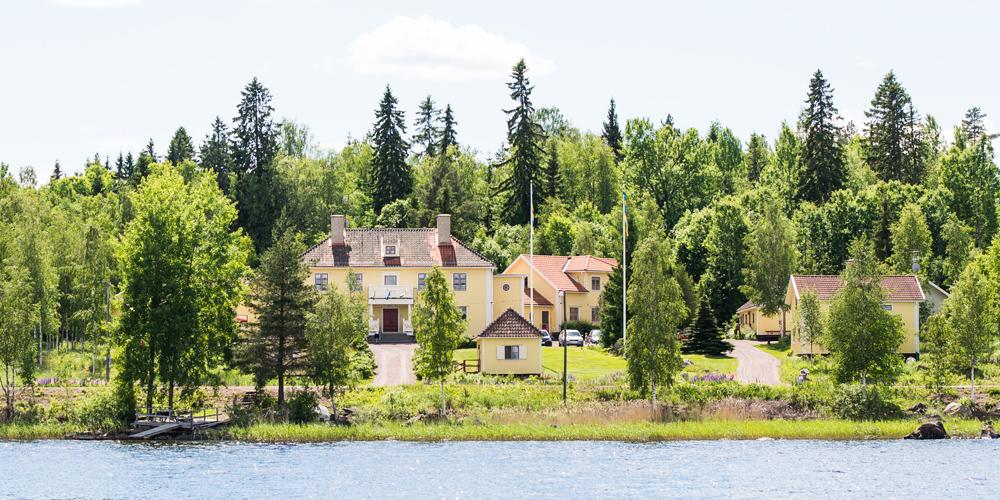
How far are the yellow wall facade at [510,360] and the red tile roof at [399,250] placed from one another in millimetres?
18699

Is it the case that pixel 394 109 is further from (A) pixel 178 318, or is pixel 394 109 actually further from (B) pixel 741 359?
(A) pixel 178 318

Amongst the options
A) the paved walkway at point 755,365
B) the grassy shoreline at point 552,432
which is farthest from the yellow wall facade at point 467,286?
the grassy shoreline at point 552,432

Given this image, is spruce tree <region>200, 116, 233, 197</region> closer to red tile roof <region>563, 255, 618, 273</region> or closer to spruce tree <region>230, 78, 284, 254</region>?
spruce tree <region>230, 78, 284, 254</region>

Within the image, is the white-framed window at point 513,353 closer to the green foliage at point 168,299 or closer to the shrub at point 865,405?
the green foliage at point 168,299

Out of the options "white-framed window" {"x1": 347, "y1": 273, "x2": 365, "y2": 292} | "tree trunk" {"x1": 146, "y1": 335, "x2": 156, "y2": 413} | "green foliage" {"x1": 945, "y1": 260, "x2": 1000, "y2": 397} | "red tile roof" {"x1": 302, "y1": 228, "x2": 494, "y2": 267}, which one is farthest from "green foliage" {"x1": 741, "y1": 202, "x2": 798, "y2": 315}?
"tree trunk" {"x1": 146, "y1": 335, "x2": 156, "y2": 413}

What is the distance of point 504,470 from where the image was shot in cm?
4672

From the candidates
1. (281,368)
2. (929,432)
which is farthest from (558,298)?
(929,432)

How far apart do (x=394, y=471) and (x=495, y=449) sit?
22.7ft

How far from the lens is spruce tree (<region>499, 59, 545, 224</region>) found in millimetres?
123938

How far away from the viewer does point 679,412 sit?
5991 centimetres

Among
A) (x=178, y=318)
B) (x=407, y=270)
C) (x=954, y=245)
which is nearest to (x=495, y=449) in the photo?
(x=178, y=318)

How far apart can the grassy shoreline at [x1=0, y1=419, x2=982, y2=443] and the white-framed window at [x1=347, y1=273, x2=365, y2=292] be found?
Answer: 22.7 metres

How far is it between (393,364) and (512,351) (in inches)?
277

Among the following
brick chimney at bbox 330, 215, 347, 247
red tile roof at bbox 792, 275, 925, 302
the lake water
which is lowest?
the lake water
